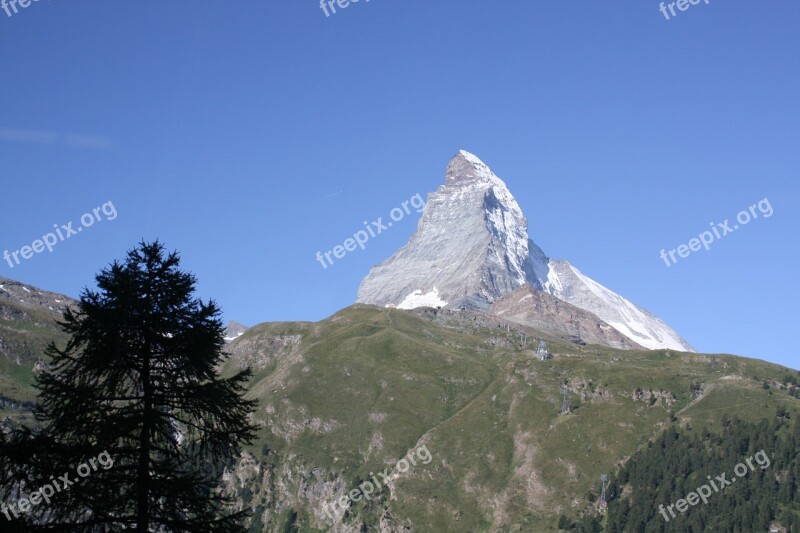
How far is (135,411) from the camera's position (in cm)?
2755

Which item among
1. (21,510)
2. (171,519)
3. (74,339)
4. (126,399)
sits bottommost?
(171,519)

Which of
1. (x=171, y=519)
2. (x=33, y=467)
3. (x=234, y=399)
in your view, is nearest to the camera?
(x=33, y=467)

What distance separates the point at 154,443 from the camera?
2791 centimetres

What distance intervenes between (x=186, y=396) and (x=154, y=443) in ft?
5.93

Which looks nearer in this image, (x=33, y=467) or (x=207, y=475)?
(x=33, y=467)

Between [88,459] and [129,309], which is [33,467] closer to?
[88,459]

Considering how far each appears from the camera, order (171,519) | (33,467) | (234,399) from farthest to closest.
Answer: (234,399)
(171,519)
(33,467)

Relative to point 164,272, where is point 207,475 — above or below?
below

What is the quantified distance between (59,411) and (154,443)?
3153 mm

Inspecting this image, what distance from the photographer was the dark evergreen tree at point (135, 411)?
2594 cm

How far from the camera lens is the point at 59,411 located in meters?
26.7

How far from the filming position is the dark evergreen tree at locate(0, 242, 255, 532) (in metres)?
25.9

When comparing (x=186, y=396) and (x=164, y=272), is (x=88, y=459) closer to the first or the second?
(x=186, y=396)

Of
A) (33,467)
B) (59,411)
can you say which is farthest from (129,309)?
(33,467)
